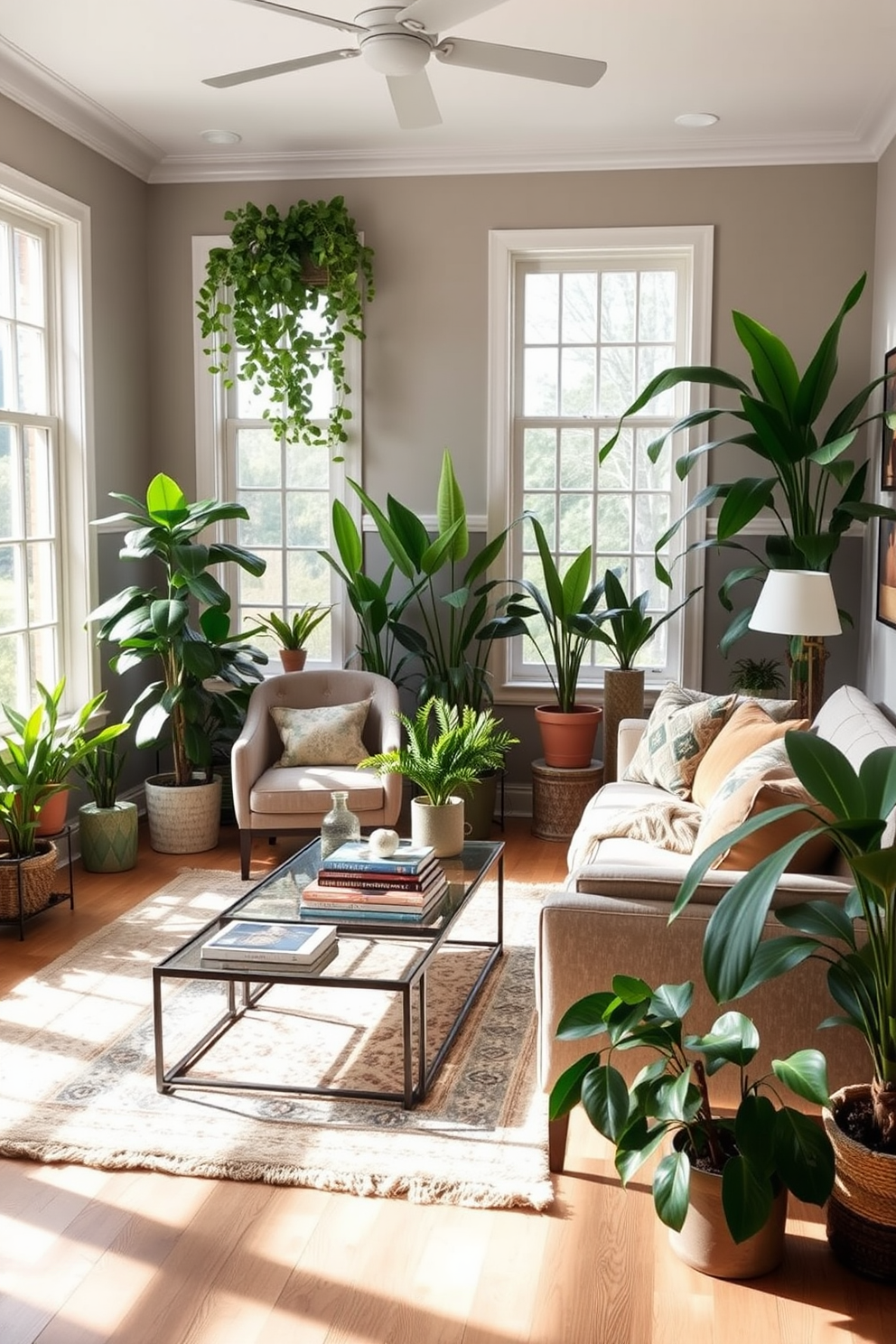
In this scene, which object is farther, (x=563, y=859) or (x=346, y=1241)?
(x=563, y=859)

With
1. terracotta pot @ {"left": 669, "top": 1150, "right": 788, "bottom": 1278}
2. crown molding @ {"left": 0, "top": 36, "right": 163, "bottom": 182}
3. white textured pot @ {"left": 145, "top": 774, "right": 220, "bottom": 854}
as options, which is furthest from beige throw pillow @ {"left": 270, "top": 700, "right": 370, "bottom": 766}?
terracotta pot @ {"left": 669, "top": 1150, "right": 788, "bottom": 1278}

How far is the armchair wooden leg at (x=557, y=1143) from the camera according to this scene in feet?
8.76

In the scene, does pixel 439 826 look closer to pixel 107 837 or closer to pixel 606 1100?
pixel 606 1100

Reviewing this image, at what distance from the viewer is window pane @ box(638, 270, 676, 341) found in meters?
5.66

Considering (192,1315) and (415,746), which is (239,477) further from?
(192,1315)

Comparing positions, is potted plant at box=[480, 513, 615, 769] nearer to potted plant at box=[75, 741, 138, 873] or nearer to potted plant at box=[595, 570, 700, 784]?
potted plant at box=[595, 570, 700, 784]

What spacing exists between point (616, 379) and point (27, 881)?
3.33m

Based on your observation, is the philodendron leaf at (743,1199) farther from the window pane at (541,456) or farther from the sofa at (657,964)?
the window pane at (541,456)

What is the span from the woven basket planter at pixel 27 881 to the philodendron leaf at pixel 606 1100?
8.14ft

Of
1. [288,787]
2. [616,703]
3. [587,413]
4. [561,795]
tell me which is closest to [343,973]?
[288,787]

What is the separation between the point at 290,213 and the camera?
219 inches

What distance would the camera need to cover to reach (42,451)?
508cm

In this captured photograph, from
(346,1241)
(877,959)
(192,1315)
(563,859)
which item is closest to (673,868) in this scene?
(877,959)

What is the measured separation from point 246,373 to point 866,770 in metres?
4.10
